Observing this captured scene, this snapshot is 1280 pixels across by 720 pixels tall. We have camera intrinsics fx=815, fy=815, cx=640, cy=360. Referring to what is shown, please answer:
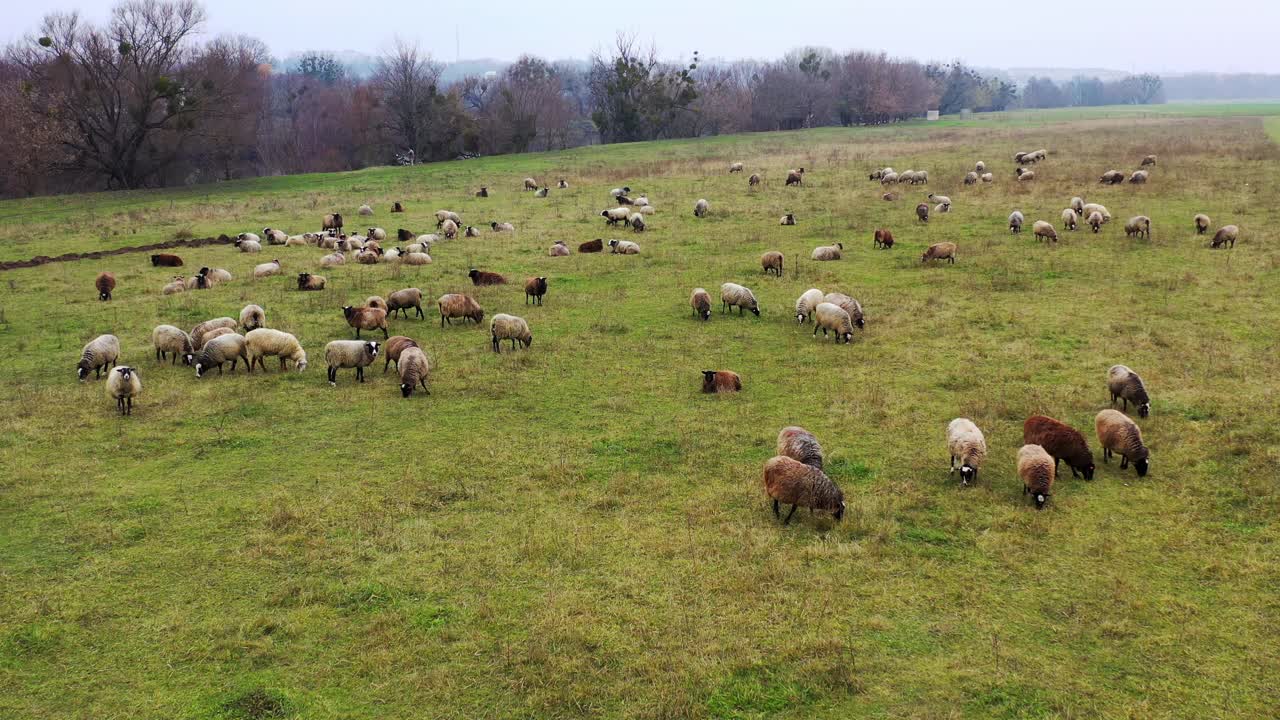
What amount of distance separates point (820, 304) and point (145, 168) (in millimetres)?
59974

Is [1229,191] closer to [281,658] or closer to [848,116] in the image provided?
[281,658]

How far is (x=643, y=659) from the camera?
8.74 metres

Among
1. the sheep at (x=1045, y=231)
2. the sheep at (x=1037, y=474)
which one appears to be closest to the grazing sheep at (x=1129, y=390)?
the sheep at (x=1037, y=474)

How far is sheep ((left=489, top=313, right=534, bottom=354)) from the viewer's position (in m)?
19.5

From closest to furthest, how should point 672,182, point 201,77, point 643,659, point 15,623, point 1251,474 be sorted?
point 643,659 < point 15,623 < point 1251,474 < point 672,182 < point 201,77

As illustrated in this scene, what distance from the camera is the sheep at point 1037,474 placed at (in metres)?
11.8

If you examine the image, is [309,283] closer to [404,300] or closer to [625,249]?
[404,300]

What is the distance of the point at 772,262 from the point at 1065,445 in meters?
14.6

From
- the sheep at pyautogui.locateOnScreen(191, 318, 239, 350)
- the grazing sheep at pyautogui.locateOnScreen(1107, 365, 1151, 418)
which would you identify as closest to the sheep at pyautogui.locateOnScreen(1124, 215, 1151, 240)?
the grazing sheep at pyautogui.locateOnScreen(1107, 365, 1151, 418)

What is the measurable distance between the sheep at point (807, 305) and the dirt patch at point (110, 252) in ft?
82.7

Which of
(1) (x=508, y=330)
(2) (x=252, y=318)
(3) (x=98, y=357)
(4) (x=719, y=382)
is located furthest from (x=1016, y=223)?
(3) (x=98, y=357)

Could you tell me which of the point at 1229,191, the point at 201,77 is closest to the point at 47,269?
the point at 201,77

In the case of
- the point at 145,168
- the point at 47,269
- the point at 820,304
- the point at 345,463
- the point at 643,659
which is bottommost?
the point at 643,659

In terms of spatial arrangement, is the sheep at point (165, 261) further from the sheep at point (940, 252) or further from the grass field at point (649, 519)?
the sheep at point (940, 252)
